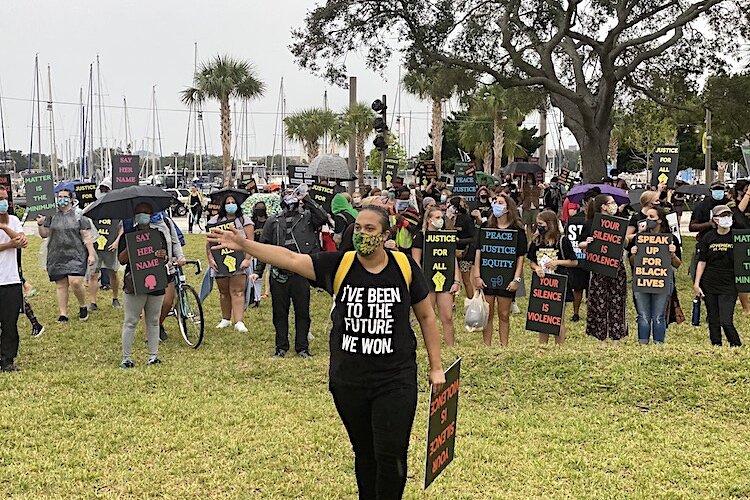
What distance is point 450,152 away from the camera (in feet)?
200

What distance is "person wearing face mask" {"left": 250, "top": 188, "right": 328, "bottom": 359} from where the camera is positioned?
954 cm

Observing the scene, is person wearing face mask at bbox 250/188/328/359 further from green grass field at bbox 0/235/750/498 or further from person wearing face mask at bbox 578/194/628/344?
person wearing face mask at bbox 578/194/628/344

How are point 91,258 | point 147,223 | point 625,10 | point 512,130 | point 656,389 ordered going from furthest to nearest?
point 512,130
point 625,10
point 91,258
point 147,223
point 656,389

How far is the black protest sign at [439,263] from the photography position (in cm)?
990

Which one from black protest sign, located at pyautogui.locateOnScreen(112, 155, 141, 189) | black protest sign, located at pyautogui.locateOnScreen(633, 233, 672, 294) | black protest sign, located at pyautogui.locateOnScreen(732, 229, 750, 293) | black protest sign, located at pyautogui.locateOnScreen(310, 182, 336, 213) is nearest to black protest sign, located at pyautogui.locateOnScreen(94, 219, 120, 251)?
black protest sign, located at pyautogui.locateOnScreen(112, 155, 141, 189)

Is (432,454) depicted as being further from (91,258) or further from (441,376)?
(91,258)

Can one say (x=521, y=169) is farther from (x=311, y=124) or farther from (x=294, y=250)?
(x=311, y=124)

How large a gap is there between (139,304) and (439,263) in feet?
10.8

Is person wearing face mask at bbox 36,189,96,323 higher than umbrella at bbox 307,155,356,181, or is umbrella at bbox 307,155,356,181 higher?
umbrella at bbox 307,155,356,181

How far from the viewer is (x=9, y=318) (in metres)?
8.45

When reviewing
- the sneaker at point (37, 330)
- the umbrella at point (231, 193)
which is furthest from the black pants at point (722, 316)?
the sneaker at point (37, 330)

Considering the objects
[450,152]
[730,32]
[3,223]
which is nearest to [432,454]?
[3,223]

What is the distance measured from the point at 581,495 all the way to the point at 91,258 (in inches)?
305

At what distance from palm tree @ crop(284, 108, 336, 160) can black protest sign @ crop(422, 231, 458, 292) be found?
1816 inches
